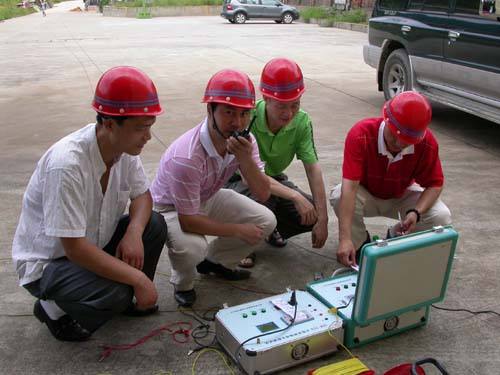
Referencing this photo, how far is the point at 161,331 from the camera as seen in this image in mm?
2682

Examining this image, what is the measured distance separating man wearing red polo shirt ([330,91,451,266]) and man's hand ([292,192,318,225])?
0.19m

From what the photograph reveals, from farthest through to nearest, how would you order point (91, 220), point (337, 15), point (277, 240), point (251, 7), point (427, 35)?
1. point (251, 7)
2. point (337, 15)
3. point (427, 35)
4. point (277, 240)
5. point (91, 220)

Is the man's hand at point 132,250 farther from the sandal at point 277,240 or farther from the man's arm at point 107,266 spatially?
the sandal at point 277,240

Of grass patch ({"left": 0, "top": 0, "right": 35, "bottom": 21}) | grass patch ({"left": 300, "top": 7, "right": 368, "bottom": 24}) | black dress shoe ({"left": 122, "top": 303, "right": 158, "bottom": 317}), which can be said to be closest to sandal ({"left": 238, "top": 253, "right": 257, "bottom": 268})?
black dress shoe ({"left": 122, "top": 303, "right": 158, "bottom": 317})

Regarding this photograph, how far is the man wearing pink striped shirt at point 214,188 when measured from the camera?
102 inches

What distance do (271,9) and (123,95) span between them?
84.1ft

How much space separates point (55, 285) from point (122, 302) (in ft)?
0.95

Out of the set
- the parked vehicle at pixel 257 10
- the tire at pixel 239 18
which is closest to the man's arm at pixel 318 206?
the parked vehicle at pixel 257 10

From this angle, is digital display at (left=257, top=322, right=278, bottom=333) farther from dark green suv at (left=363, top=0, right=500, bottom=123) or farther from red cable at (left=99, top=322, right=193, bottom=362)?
dark green suv at (left=363, top=0, right=500, bottom=123)

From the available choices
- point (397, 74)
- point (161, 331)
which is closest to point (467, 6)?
point (397, 74)

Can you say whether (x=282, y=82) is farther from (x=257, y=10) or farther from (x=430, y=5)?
(x=257, y=10)

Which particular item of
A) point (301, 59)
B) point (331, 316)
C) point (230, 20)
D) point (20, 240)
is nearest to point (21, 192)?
point (20, 240)

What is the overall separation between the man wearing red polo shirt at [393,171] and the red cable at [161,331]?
2.76ft

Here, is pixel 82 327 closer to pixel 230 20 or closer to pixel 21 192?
pixel 21 192
